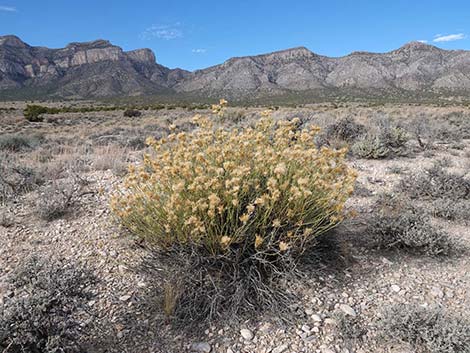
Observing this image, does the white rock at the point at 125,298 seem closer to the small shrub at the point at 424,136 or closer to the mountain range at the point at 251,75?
the small shrub at the point at 424,136

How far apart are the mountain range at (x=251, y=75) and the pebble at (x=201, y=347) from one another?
250 ft

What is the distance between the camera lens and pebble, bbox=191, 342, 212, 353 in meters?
2.13

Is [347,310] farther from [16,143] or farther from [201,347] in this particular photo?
[16,143]

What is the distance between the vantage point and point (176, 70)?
154 meters

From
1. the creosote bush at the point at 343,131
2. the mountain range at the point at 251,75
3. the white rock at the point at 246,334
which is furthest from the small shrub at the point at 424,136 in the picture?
the mountain range at the point at 251,75

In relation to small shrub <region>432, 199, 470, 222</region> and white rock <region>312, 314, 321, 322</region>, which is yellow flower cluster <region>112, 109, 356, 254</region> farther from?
small shrub <region>432, 199, 470, 222</region>

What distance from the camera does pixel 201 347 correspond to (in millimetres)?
2150

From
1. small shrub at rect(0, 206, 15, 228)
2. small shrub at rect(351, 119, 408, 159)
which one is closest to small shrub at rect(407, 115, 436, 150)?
small shrub at rect(351, 119, 408, 159)

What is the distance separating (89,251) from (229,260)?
4.96ft

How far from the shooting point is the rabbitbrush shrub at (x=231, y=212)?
238 cm

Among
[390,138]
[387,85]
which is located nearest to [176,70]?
[387,85]

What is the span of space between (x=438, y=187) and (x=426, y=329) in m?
3.21

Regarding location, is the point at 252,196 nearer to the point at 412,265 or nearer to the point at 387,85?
the point at 412,265

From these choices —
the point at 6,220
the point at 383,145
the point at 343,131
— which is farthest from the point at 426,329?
the point at 343,131
